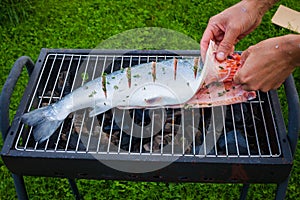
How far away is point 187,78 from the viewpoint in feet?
7.46

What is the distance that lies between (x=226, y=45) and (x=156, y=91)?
453mm

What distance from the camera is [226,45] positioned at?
2260 millimetres

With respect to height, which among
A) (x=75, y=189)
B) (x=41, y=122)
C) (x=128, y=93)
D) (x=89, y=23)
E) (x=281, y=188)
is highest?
(x=89, y=23)

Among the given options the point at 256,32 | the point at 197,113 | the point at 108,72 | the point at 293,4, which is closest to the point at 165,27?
the point at 256,32

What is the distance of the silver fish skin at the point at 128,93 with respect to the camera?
7.04ft

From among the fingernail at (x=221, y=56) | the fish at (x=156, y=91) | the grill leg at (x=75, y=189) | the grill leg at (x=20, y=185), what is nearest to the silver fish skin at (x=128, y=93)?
the fish at (x=156, y=91)

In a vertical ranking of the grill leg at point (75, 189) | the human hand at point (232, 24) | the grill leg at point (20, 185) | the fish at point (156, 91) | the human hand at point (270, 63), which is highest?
the human hand at point (232, 24)

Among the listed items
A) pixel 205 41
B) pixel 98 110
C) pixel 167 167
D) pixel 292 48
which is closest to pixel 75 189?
pixel 98 110

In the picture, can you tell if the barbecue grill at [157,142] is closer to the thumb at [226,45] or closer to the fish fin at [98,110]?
the fish fin at [98,110]

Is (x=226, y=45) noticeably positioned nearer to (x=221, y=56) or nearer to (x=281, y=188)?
(x=221, y=56)

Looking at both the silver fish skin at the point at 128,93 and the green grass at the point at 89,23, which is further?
the green grass at the point at 89,23

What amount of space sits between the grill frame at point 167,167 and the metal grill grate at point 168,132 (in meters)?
0.04

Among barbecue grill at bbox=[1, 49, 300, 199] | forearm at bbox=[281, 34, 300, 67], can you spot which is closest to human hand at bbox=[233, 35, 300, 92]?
forearm at bbox=[281, 34, 300, 67]

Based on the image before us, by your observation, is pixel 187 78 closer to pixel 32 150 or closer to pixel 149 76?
pixel 149 76
